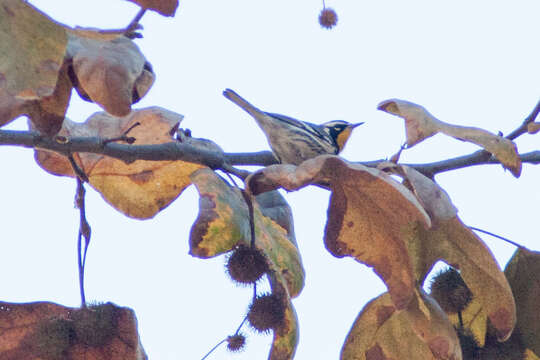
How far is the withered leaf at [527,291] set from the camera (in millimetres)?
2619

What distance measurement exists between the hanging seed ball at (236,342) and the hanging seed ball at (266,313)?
0.24 metres

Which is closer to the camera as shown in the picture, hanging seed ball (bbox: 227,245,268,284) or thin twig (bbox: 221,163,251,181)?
thin twig (bbox: 221,163,251,181)

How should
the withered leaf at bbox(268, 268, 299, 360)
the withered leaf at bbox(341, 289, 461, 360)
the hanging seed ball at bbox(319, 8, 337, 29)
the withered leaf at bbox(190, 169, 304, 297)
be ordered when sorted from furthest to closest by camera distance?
the hanging seed ball at bbox(319, 8, 337, 29), the withered leaf at bbox(341, 289, 461, 360), the withered leaf at bbox(268, 268, 299, 360), the withered leaf at bbox(190, 169, 304, 297)

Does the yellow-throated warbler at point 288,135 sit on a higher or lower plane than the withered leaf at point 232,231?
lower

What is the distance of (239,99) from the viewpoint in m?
4.90

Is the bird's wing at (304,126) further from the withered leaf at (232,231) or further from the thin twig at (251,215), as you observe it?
the thin twig at (251,215)

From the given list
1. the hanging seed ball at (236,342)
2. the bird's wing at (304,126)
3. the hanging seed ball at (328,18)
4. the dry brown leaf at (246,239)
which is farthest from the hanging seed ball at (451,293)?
the bird's wing at (304,126)

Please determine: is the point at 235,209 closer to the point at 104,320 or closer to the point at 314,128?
the point at 104,320

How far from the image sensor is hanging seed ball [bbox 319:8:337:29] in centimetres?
452

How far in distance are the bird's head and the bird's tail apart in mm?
2031

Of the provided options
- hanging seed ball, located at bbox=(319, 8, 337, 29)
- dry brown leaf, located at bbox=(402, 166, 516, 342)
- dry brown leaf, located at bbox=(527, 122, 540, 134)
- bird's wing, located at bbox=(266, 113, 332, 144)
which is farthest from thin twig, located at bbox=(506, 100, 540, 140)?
bird's wing, located at bbox=(266, 113, 332, 144)

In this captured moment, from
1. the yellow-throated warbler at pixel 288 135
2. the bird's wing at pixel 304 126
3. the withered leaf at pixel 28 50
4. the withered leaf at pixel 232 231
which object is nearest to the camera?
the withered leaf at pixel 28 50

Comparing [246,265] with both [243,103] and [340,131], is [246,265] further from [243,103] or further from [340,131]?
[340,131]

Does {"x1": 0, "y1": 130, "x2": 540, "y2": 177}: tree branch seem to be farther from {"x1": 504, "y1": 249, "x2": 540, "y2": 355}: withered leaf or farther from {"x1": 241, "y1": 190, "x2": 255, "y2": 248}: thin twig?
{"x1": 504, "y1": 249, "x2": 540, "y2": 355}: withered leaf
